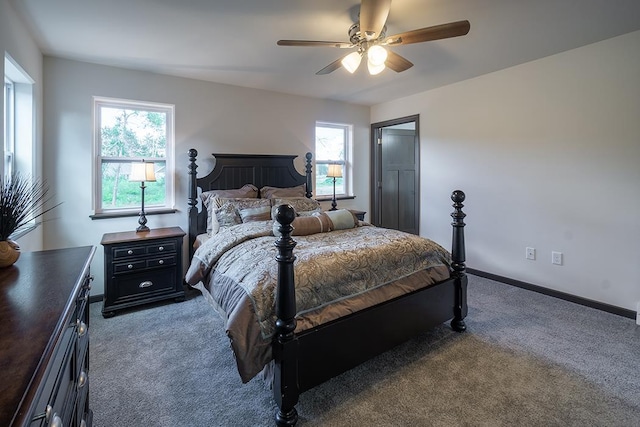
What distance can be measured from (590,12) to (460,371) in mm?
2833

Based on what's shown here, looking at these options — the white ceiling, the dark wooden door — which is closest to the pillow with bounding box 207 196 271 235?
the white ceiling

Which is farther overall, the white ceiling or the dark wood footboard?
the white ceiling

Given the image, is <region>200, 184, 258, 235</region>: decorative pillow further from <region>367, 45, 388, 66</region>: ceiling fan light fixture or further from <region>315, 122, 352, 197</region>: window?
<region>367, 45, 388, 66</region>: ceiling fan light fixture

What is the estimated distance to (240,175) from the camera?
3957 mm

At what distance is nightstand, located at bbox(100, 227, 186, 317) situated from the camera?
292 cm

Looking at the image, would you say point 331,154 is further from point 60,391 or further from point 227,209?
point 60,391

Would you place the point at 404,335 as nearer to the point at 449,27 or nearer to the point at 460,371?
the point at 460,371

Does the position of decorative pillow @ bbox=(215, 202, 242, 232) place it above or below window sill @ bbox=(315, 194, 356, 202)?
below

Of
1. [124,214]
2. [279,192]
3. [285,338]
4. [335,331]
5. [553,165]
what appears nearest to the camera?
[285,338]

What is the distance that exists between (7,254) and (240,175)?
8.97ft

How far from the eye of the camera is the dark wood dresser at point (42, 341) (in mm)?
602

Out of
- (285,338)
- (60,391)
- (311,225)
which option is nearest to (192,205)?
(311,225)

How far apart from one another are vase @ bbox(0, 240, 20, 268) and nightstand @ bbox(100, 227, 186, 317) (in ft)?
→ 5.37

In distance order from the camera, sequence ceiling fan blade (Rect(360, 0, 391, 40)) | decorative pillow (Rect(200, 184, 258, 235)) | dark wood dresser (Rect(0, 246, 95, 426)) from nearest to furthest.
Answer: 1. dark wood dresser (Rect(0, 246, 95, 426))
2. ceiling fan blade (Rect(360, 0, 391, 40))
3. decorative pillow (Rect(200, 184, 258, 235))
